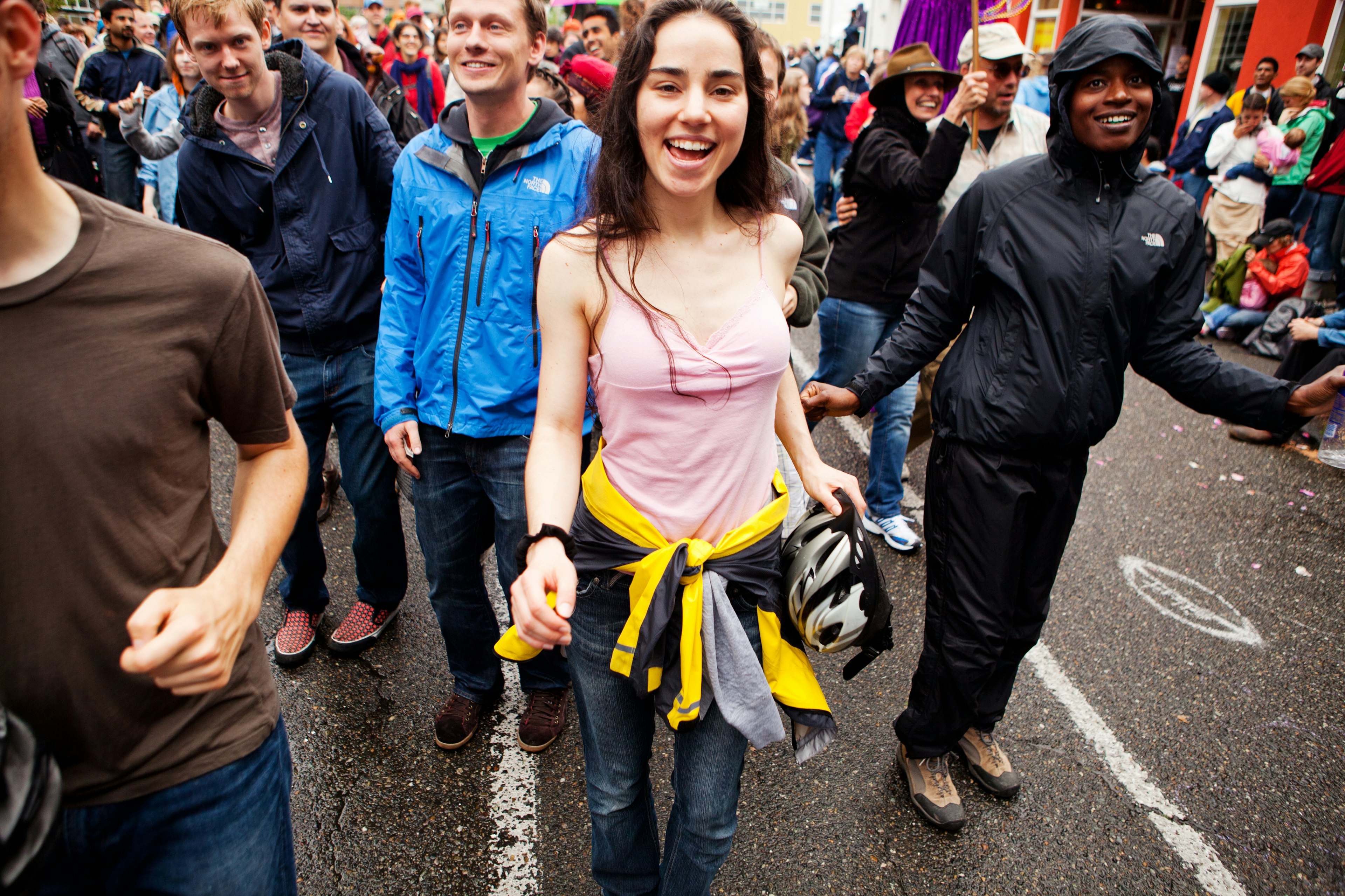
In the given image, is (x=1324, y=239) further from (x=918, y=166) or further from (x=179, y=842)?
(x=179, y=842)

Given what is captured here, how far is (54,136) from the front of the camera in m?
5.42

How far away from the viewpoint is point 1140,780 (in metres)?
2.82

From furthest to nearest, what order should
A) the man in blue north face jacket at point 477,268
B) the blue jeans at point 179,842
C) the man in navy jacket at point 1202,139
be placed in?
the man in navy jacket at point 1202,139, the man in blue north face jacket at point 477,268, the blue jeans at point 179,842

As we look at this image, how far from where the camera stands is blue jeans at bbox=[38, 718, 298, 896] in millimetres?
1196

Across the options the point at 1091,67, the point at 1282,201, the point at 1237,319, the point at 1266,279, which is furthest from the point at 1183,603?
the point at 1282,201

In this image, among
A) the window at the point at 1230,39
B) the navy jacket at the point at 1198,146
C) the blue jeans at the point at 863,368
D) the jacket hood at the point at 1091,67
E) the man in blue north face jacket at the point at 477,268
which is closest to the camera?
the jacket hood at the point at 1091,67

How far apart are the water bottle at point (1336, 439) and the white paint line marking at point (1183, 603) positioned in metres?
1.56

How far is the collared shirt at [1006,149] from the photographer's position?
3861 mm

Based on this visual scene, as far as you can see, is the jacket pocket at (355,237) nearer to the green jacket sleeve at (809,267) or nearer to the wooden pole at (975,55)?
the green jacket sleeve at (809,267)

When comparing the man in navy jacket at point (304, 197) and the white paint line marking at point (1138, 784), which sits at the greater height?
the man in navy jacket at point (304, 197)

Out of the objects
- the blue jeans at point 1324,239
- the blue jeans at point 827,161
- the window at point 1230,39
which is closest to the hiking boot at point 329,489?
the blue jeans at point 1324,239

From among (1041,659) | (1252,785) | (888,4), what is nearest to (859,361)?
(1041,659)

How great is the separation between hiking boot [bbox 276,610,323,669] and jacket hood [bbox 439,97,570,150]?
2.08 metres

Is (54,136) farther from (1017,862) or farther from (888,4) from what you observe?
(888,4)
